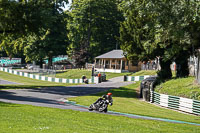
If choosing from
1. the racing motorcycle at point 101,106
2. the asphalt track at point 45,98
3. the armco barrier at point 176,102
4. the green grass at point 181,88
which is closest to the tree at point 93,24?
the asphalt track at point 45,98

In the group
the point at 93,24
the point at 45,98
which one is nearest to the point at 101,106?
the point at 45,98

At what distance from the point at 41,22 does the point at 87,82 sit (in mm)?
15441

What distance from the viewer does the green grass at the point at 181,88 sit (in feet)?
76.0

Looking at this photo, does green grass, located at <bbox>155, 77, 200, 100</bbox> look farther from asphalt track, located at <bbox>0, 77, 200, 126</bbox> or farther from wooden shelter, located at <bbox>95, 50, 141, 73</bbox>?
wooden shelter, located at <bbox>95, 50, 141, 73</bbox>

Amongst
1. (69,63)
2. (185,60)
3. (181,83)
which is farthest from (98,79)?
(69,63)

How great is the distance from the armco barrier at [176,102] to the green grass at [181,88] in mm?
586

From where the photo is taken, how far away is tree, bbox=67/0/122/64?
239 feet

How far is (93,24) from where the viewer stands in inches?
2985

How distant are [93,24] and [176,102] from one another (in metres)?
54.1

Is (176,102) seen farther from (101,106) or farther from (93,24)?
(93,24)

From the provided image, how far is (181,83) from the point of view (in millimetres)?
26766

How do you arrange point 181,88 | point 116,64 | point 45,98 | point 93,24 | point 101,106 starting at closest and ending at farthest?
point 101,106, point 181,88, point 45,98, point 116,64, point 93,24

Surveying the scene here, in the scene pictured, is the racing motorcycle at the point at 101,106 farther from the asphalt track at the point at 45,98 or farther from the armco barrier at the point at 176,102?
the armco barrier at the point at 176,102

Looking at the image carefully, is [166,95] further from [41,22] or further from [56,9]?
[56,9]
